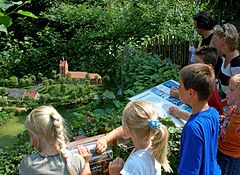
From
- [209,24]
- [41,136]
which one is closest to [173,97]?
[41,136]

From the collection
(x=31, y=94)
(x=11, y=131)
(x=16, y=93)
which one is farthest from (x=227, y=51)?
(x=16, y=93)

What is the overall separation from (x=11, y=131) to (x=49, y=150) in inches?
157

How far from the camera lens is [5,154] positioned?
4.03m

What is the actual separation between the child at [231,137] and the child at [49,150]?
1109mm

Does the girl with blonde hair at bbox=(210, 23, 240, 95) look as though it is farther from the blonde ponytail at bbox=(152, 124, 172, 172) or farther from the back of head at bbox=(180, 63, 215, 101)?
the blonde ponytail at bbox=(152, 124, 172, 172)

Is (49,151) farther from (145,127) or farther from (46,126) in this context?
(145,127)

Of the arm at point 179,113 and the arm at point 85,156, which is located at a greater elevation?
the arm at point 179,113

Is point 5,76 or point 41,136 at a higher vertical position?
point 41,136

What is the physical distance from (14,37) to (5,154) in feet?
24.7

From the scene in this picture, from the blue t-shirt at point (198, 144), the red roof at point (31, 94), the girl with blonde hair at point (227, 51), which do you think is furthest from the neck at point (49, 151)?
the red roof at point (31, 94)

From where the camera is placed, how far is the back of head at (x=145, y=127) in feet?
8.85

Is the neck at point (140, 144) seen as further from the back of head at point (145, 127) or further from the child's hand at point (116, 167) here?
the child's hand at point (116, 167)

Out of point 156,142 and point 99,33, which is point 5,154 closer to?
point 156,142

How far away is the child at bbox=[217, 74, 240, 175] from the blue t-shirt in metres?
0.33
